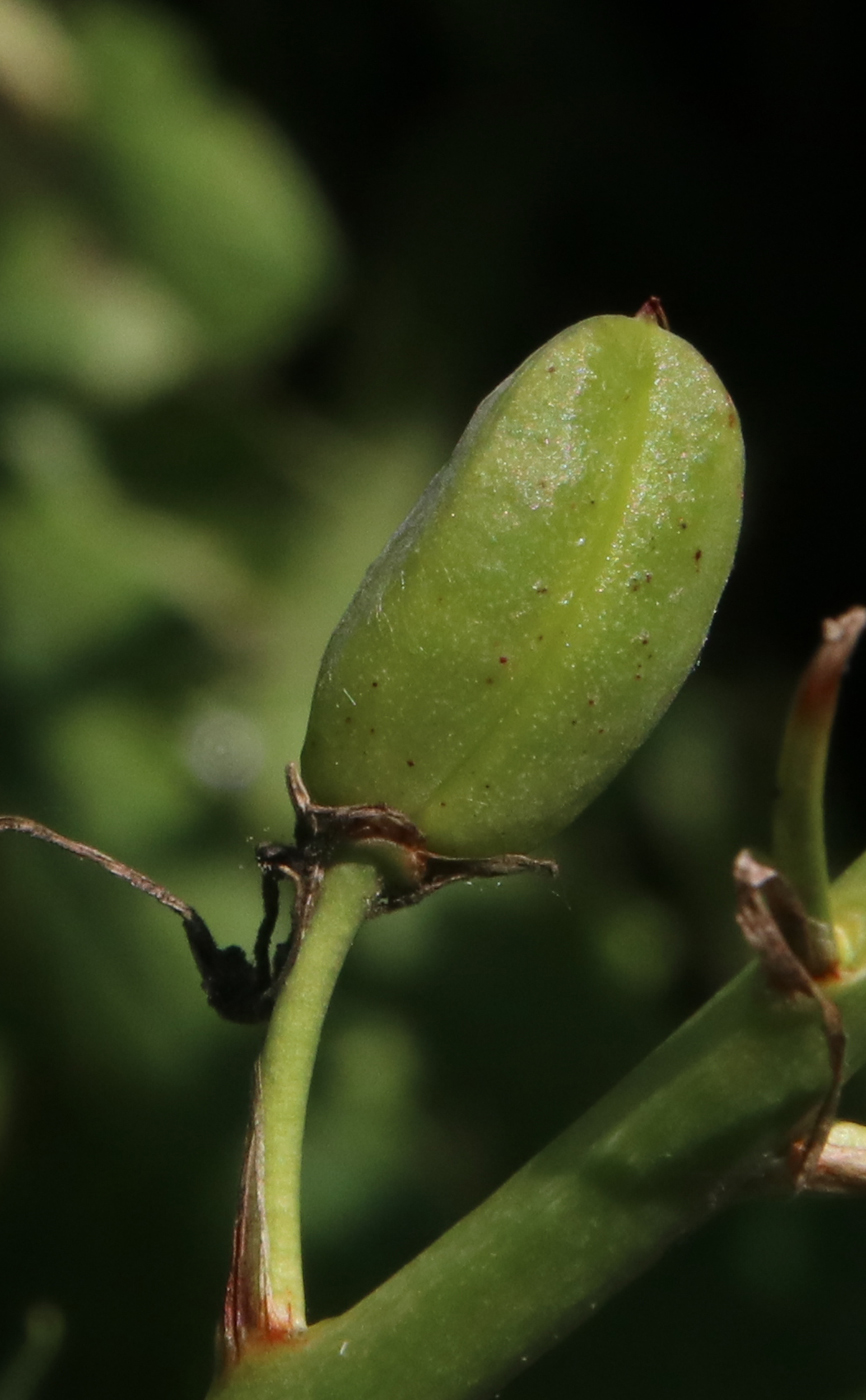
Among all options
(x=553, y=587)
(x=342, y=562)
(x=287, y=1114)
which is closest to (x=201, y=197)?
(x=342, y=562)

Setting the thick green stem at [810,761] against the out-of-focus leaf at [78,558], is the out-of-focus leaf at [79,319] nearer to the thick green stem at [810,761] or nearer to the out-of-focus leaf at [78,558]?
the out-of-focus leaf at [78,558]

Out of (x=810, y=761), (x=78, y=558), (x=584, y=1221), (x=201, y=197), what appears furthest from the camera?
(x=201, y=197)

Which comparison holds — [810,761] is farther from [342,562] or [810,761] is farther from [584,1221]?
[342,562]

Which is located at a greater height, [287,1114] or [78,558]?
[78,558]

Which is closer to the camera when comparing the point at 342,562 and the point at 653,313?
the point at 653,313

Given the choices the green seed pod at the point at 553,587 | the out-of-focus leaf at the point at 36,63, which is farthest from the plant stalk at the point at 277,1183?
the out-of-focus leaf at the point at 36,63

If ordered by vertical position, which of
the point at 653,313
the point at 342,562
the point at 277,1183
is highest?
the point at 653,313

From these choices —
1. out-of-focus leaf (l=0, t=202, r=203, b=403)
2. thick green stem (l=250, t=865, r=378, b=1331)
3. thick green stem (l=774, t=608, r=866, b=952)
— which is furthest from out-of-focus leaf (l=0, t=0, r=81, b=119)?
thick green stem (l=774, t=608, r=866, b=952)
